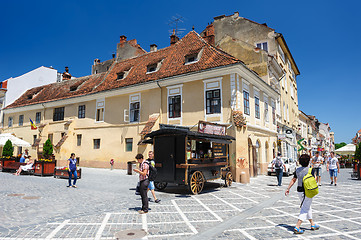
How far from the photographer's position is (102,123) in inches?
961

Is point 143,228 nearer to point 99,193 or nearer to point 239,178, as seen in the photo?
point 99,193

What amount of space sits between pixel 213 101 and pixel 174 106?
3.49m

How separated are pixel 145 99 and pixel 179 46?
19.8ft

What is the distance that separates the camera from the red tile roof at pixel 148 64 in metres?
19.1

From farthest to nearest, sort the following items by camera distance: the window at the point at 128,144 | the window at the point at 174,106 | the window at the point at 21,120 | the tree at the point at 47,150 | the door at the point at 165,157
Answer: the window at the point at 21,120
the tree at the point at 47,150
the window at the point at 128,144
the window at the point at 174,106
the door at the point at 165,157

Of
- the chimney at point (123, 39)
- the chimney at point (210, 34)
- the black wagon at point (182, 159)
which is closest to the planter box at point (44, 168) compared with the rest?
the black wagon at point (182, 159)

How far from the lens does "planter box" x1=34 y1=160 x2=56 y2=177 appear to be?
675 inches

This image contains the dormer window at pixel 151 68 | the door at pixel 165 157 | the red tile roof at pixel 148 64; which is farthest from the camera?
the dormer window at pixel 151 68

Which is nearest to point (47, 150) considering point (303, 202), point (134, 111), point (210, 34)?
point (134, 111)

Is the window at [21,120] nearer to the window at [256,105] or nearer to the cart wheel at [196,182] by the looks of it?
the window at [256,105]

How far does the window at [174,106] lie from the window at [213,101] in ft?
8.42

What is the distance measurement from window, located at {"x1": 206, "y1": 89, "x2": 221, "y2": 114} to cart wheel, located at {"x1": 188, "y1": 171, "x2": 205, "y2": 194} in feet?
23.9

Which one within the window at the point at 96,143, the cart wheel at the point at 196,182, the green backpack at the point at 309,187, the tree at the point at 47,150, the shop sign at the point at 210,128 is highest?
the shop sign at the point at 210,128

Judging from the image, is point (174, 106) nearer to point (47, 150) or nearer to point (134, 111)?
point (134, 111)
